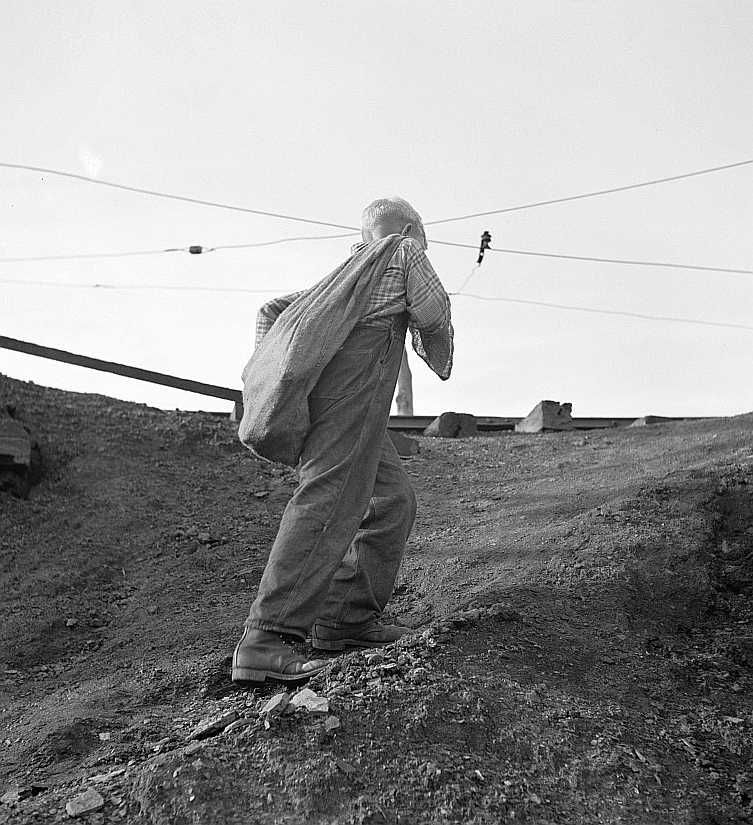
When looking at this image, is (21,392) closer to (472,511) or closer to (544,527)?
(472,511)

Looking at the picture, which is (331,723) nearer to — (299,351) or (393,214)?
(299,351)

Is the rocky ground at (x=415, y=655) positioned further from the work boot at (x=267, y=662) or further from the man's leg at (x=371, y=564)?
the man's leg at (x=371, y=564)

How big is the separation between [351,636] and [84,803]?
1276mm

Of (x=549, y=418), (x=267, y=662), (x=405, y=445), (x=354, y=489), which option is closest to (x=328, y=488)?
(x=354, y=489)

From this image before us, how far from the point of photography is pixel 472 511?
588cm

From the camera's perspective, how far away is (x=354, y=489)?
3.24m

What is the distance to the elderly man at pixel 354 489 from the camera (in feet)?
10.2

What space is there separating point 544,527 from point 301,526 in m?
2.15

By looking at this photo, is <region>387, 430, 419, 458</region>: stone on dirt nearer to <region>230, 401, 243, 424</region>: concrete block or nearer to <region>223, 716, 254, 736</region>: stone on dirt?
<region>230, 401, 243, 424</region>: concrete block

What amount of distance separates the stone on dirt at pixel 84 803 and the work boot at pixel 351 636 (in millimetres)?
1166

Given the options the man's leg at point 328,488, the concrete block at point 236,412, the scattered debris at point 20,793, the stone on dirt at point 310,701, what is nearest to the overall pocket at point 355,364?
the man's leg at point 328,488

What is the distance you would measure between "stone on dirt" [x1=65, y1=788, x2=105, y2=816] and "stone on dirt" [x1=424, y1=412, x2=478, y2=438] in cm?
626

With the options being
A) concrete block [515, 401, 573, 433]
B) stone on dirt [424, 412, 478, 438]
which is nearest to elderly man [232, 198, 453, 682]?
stone on dirt [424, 412, 478, 438]

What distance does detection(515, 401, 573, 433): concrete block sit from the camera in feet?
28.5
